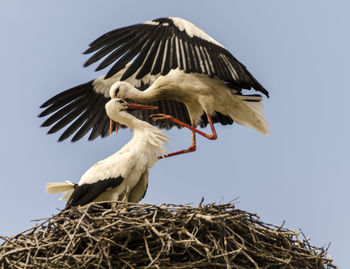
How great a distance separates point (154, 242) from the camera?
17.2ft

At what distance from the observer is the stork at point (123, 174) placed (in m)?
6.23

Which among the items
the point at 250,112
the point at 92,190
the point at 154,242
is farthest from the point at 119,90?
the point at 154,242

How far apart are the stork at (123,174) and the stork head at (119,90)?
476 mm

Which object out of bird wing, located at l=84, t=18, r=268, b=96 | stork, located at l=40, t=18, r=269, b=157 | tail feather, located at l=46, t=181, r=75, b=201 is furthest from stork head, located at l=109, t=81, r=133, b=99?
tail feather, located at l=46, t=181, r=75, b=201

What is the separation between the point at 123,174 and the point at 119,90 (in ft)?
4.19

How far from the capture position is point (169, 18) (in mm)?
7289

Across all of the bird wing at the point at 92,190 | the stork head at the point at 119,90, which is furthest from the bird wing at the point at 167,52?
the bird wing at the point at 92,190

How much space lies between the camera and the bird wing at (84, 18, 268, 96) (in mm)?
6684

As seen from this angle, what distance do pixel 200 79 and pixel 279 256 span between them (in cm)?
259

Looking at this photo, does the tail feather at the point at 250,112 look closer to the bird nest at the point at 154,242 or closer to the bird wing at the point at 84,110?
the bird wing at the point at 84,110

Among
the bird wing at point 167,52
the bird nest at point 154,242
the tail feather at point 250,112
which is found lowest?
the bird nest at point 154,242

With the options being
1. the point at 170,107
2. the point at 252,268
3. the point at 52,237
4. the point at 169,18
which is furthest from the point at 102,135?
the point at 252,268

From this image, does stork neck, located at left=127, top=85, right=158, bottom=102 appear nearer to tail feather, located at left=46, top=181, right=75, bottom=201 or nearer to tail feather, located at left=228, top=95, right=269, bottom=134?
tail feather, located at left=228, top=95, right=269, bottom=134

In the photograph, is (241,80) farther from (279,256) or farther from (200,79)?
(279,256)
